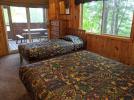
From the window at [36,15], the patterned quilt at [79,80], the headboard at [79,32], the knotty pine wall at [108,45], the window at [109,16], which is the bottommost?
the patterned quilt at [79,80]

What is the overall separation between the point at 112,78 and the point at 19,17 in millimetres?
6255

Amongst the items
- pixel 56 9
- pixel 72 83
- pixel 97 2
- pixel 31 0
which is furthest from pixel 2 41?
pixel 72 83

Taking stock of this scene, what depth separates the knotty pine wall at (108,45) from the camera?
108 inches

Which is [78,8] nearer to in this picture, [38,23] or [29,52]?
[29,52]

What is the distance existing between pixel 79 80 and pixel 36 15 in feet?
19.8

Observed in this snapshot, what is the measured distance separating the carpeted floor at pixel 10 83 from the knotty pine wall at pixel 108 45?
2.16 meters

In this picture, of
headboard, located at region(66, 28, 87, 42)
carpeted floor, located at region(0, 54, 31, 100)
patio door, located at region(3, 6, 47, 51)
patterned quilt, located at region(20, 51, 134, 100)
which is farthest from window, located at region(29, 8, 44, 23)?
patterned quilt, located at region(20, 51, 134, 100)

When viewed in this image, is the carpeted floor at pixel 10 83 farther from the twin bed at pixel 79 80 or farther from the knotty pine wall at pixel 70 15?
the knotty pine wall at pixel 70 15

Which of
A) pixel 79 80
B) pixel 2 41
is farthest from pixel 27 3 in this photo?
pixel 79 80

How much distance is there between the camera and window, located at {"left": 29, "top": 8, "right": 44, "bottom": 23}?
650 centimetres

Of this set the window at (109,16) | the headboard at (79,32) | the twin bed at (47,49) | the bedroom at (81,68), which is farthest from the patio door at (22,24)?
the twin bed at (47,49)

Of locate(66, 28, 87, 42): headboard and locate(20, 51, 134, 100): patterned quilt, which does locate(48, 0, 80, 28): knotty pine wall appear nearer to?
locate(66, 28, 87, 42): headboard

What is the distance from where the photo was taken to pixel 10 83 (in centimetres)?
261

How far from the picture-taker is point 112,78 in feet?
5.06
